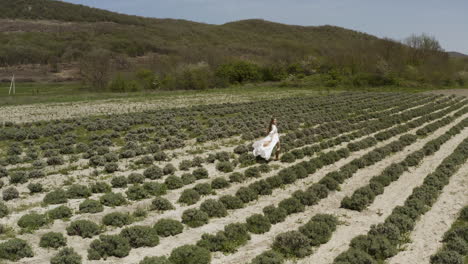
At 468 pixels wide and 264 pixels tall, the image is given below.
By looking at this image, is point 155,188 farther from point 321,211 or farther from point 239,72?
point 239,72

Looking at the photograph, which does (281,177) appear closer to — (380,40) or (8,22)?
(380,40)

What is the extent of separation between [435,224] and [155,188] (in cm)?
857

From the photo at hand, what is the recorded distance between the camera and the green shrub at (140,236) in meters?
8.99

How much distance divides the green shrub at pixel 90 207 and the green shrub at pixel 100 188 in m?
1.54

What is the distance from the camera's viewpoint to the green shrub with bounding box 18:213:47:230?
971 centimetres

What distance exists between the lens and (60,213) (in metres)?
10.4

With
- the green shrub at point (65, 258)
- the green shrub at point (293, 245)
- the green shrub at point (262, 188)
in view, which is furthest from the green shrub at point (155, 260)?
the green shrub at point (262, 188)

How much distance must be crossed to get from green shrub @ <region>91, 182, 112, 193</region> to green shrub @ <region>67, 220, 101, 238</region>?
306 centimetres

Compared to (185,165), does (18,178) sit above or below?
below

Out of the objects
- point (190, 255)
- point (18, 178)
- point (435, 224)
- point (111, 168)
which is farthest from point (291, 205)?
point (18, 178)

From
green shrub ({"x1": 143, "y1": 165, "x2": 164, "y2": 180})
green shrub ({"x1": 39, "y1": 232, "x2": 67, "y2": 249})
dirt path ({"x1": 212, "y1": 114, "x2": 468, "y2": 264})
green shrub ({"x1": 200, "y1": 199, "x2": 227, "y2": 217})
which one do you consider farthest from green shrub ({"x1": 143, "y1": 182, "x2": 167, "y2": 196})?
dirt path ({"x1": 212, "y1": 114, "x2": 468, "y2": 264})

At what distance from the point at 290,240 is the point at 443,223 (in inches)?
190

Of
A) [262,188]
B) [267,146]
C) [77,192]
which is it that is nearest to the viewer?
[77,192]

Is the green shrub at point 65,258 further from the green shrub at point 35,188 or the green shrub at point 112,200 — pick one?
the green shrub at point 35,188
